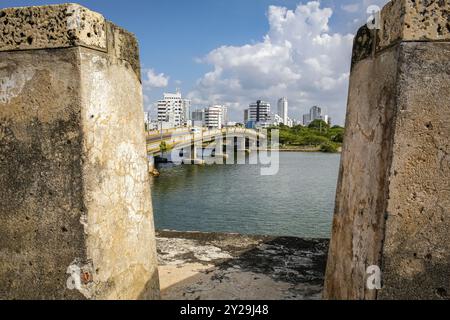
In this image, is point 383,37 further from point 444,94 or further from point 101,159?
point 101,159

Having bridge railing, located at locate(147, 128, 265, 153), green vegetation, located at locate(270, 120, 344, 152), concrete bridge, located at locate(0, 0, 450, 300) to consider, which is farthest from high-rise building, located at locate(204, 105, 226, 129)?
concrete bridge, located at locate(0, 0, 450, 300)

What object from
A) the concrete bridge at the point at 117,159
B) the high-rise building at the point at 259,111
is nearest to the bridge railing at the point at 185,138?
the concrete bridge at the point at 117,159

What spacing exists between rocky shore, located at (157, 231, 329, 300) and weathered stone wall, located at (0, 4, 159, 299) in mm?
1323

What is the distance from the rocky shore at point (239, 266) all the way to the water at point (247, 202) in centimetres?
786

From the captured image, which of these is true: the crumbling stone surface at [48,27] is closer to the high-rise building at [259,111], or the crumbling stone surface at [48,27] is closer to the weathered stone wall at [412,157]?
the weathered stone wall at [412,157]

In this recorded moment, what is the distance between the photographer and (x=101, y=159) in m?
2.44

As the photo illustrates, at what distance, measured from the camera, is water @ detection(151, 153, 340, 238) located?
1397cm

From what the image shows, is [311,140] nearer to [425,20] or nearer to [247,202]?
[247,202]

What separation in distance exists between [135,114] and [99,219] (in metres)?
0.86

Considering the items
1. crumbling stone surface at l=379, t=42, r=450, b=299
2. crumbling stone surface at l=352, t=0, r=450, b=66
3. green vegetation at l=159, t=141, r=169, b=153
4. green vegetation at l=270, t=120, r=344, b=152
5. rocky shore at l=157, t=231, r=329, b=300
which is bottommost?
green vegetation at l=270, t=120, r=344, b=152

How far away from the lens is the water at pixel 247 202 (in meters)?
14.0

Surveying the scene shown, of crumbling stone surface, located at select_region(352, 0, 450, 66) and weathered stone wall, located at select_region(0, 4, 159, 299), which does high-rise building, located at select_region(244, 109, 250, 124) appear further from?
crumbling stone surface, located at select_region(352, 0, 450, 66)

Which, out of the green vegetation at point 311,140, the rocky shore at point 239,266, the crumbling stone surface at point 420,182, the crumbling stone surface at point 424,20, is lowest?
the green vegetation at point 311,140

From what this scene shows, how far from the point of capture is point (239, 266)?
4242 millimetres
